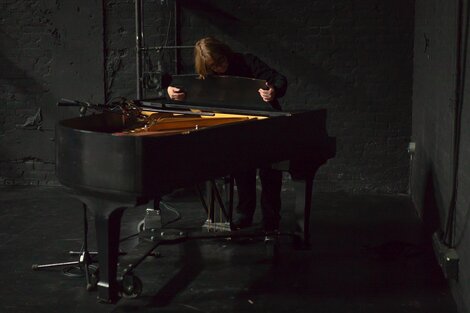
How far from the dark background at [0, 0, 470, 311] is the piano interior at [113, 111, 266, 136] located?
233 centimetres

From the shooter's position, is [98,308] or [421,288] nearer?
[98,308]

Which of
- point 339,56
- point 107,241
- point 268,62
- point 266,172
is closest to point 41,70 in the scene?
point 268,62

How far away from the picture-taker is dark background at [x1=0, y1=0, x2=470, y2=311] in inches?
255

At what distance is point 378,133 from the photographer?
661 centimetres

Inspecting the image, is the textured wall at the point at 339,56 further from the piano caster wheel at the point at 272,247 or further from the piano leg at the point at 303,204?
the piano caster wheel at the point at 272,247

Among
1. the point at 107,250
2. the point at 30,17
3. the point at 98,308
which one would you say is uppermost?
the point at 30,17

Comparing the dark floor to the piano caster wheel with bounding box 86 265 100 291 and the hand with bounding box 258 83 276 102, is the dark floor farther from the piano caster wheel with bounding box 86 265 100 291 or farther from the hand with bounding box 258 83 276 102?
the hand with bounding box 258 83 276 102

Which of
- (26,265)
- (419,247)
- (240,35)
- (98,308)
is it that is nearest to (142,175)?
(98,308)

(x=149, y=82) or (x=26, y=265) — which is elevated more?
(x=149, y=82)

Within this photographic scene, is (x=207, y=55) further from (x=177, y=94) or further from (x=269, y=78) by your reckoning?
(x=269, y=78)

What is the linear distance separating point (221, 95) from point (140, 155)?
60.2 inches

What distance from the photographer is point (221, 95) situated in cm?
470

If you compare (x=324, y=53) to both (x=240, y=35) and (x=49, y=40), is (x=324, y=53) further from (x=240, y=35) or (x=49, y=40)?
(x=49, y=40)

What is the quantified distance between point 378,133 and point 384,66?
1.94 ft
